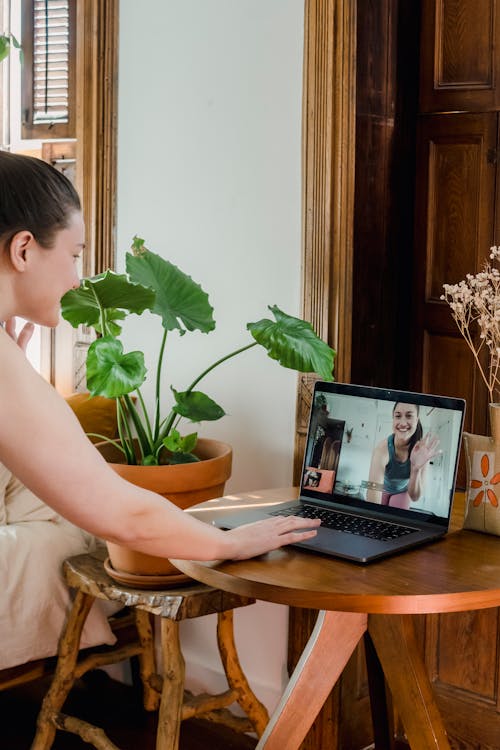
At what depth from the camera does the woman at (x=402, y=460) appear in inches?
80.0

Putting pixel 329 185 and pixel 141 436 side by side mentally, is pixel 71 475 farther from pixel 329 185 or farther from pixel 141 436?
pixel 329 185

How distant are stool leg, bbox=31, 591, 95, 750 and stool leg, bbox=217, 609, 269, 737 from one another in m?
0.36

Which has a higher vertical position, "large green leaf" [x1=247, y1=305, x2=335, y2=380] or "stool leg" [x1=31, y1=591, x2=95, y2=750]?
"large green leaf" [x1=247, y1=305, x2=335, y2=380]

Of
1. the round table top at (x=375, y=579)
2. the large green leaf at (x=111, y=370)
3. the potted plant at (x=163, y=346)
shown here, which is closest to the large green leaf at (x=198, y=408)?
the potted plant at (x=163, y=346)

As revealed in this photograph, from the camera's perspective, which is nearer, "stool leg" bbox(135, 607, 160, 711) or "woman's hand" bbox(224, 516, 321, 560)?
"woman's hand" bbox(224, 516, 321, 560)

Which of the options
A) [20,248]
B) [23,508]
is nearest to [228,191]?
[23,508]

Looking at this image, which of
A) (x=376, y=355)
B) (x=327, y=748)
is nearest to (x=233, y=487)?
(x=376, y=355)

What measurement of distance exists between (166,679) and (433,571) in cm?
93

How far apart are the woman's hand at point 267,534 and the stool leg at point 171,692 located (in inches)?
26.1

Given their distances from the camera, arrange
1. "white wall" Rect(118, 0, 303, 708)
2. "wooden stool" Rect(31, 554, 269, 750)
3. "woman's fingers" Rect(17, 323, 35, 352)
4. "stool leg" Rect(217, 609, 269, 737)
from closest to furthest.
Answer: "woman's fingers" Rect(17, 323, 35, 352) < "wooden stool" Rect(31, 554, 269, 750) < "stool leg" Rect(217, 609, 269, 737) < "white wall" Rect(118, 0, 303, 708)

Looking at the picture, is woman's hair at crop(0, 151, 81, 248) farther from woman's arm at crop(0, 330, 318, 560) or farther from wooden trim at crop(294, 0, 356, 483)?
wooden trim at crop(294, 0, 356, 483)

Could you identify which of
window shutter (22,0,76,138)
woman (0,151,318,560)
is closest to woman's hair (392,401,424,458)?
woman (0,151,318,560)

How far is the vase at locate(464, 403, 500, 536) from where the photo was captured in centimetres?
200

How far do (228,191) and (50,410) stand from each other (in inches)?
61.5
